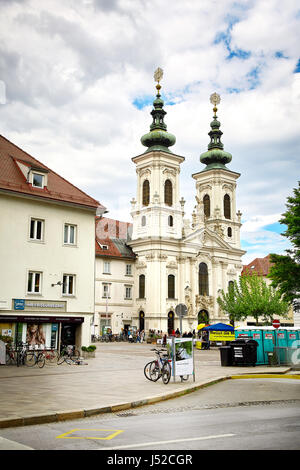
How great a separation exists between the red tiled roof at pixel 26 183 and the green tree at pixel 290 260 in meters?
11.4

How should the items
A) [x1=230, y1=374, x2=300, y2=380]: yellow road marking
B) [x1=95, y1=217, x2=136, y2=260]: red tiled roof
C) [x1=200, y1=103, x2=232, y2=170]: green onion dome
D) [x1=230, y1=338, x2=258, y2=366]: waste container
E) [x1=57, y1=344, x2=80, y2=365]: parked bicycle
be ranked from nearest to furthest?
[x1=230, y1=374, x2=300, y2=380]: yellow road marking
[x1=230, y1=338, x2=258, y2=366]: waste container
[x1=57, y1=344, x2=80, y2=365]: parked bicycle
[x1=95, y1=217, x2=136, y2=260]: red tiled roof
[x1=200, y1=103, x2=232, y2=170]: green onion dome

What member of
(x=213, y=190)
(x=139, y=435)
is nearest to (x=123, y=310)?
(x=213, y=190)

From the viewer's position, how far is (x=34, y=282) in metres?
26.4

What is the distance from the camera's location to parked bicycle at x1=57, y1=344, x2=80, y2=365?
75.8ft

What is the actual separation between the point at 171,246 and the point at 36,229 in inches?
1594

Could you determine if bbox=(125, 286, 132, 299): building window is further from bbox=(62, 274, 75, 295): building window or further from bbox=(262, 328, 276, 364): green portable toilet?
bbox=(262, 328, 276, 364): green portable toilet

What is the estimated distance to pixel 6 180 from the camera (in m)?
25.5

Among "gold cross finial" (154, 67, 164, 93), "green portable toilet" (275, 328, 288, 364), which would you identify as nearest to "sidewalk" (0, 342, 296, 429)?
"green portable toilet" (275, 328, 288, 364)

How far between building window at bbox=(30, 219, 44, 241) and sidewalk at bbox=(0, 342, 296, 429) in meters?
8.03

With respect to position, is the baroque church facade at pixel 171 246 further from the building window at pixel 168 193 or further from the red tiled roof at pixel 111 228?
the red tiled roof at pixel 111 228

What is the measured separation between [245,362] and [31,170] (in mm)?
15267

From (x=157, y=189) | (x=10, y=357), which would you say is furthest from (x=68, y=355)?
(x=157, y=189)

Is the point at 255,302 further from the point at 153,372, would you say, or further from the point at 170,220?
the point at 153,372
